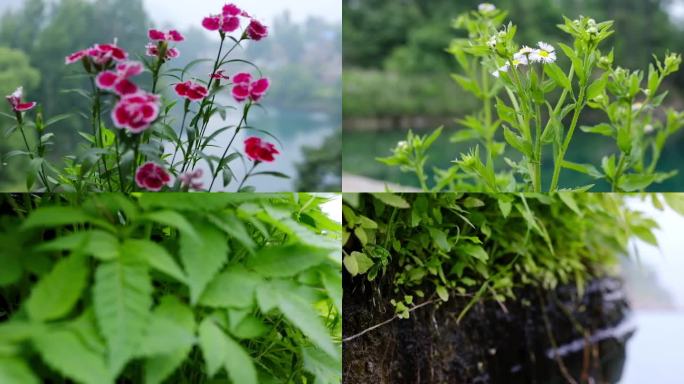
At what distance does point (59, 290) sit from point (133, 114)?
0.23 metres

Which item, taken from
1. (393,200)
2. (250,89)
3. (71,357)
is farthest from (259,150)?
(71,357)

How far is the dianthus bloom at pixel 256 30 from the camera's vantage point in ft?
3.71

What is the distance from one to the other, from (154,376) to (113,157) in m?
0.41

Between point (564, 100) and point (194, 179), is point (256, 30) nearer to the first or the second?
point (194, 179)

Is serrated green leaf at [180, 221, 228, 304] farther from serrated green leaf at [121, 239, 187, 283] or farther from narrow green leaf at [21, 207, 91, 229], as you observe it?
narrow green leaf at [21, 207, 91, 229]

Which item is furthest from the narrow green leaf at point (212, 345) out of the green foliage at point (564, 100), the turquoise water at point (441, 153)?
the turquoise water at point (441, 153)

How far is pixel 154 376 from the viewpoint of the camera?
711 millimetres

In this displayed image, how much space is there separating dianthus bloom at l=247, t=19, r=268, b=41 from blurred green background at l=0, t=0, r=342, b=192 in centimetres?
451

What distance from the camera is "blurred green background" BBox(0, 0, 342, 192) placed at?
6949mm

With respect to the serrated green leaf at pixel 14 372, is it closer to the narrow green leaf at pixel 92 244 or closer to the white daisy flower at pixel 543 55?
the narrow green leaf at pixel 92 244

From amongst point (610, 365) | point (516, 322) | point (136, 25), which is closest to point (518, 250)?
point (516, 322)

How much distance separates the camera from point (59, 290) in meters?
0.71

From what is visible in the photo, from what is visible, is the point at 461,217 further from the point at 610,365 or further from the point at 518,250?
the point at 610,365

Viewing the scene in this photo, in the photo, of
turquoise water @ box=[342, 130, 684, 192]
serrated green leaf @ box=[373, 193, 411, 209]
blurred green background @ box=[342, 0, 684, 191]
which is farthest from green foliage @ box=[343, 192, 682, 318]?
blurred green background @ box=[342, 0, 684, 191]
